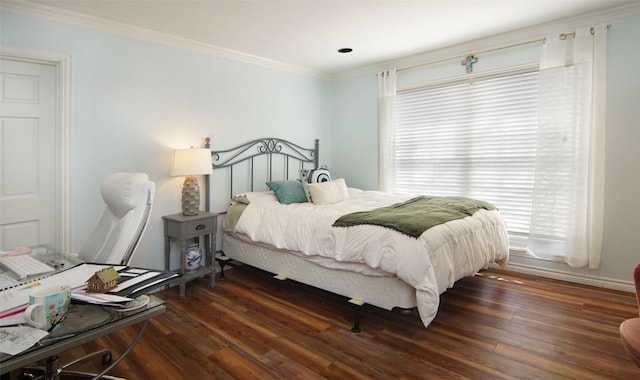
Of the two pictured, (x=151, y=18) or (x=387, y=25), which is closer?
(x=151, y=18)

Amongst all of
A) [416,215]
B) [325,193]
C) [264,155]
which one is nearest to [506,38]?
[416,215]

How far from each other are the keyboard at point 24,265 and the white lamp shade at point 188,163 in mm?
1620

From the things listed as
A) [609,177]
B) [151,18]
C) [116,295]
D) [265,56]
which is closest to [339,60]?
[265,56]

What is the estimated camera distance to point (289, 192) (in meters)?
3.75

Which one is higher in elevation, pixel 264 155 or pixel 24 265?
Result: pixel 264 155

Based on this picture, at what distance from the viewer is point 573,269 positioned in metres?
3.42

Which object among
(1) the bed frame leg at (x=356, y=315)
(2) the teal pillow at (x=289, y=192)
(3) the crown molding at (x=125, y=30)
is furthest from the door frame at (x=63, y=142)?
(1) the bed frame leg at (x=356, y=315)

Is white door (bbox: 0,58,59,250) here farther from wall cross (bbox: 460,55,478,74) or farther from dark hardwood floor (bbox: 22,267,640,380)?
wall cross (bbox: 460,55,478,74)

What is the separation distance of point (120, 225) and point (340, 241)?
4.79ft

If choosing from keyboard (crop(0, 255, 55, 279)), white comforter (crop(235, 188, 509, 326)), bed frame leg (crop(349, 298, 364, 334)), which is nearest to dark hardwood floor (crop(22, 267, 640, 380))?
bed frame leg (crop(349, 298, 364, 334))

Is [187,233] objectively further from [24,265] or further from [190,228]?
[24,265]

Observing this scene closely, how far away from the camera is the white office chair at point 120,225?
182 centimetres

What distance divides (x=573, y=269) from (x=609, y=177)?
3.03 feet

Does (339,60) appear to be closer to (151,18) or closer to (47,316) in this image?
(151,18)
